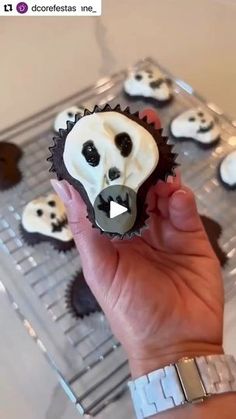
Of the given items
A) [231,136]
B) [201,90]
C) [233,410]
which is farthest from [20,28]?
[233,410]

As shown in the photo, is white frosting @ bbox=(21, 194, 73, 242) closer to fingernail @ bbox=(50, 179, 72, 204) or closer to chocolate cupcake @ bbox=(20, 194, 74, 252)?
chocolate cupcake @ bbox=(20, 194, 74, 252)

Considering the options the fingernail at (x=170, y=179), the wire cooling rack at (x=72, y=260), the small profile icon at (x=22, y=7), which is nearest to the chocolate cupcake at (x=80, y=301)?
the wire cooling rack at (x=72, y=260)

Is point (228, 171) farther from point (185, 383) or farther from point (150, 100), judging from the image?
point (185, 383)

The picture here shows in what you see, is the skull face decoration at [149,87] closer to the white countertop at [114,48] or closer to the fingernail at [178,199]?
the white countertop at [114,48]

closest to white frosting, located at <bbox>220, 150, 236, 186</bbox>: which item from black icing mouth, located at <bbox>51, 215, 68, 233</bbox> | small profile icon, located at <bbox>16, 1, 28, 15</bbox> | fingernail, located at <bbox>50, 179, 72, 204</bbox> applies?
black icing mouth, located at <bbox>51, 215, 68, 233</bbox>

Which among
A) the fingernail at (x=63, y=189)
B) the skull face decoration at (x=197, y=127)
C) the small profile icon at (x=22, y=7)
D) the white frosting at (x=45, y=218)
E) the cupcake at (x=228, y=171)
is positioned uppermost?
the small profile icon at (x=22, y=7)

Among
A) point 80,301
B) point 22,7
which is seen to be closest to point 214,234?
point 80,301
